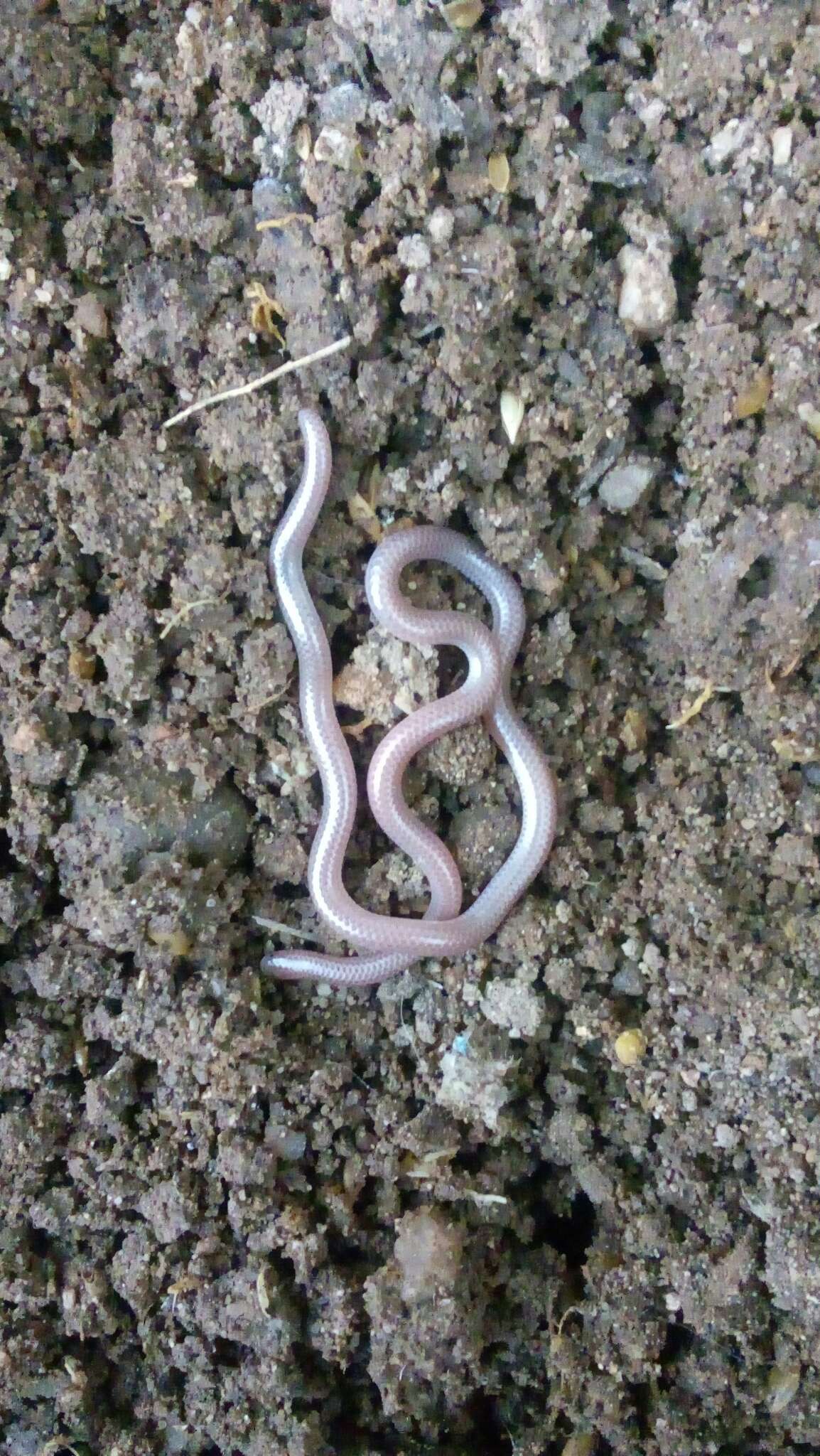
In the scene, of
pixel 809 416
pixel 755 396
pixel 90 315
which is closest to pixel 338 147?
pixel 90 315

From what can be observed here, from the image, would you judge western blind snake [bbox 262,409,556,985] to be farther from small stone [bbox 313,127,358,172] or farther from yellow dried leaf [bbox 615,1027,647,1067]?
small stone [bbox 313,127,358,172]

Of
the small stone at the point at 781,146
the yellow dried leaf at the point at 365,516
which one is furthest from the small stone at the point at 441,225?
the small stone at the point at 781,146

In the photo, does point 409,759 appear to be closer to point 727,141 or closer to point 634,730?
point 634,730

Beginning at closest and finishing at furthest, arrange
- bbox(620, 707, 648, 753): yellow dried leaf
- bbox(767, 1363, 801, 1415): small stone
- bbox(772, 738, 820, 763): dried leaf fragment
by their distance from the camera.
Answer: bbox(767, 1363, 801, 1415): small stone → bbox(772, 738, 820, 763): dried leaf fragment → bbox(620, 707, 648, 753): yellow dried leaf

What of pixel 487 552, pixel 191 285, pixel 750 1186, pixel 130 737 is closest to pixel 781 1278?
pixel 750 1186

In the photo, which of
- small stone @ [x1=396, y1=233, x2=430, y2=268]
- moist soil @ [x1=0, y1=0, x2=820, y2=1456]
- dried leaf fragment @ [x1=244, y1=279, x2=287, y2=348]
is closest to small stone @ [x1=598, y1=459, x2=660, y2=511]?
moist soil @ [x1=0, y1=0, x2=820, y2=1456]

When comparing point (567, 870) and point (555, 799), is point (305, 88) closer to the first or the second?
point (555, 799)

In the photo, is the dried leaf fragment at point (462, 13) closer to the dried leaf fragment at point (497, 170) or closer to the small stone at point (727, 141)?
the dried leaf fragment at point (497, 170)
